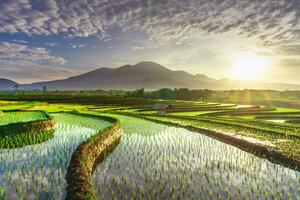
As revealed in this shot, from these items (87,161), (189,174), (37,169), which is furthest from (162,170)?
(37,169)

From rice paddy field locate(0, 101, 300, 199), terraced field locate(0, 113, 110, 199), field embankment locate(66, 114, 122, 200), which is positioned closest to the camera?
field embankment locate(66, 114, 122, 200)

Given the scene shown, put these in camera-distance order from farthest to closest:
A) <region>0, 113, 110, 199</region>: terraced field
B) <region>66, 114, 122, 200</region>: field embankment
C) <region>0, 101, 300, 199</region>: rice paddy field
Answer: <region>0, 101, 300, 199</region>: rice paddy field < <region>0, 113, 110, 199</region>: terraced field < <region>66, 114, 122, 200</region>: field embankment

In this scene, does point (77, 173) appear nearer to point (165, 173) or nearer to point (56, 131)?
point (165, 173)

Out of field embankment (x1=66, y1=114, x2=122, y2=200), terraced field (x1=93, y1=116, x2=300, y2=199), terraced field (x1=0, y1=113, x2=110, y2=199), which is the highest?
field embankment (x1=66, y1=114, x2=122, y2=200)

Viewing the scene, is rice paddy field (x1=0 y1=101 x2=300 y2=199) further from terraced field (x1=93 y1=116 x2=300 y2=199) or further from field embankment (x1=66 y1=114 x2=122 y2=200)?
field embankment (x1=66 y1=114 x2=122 y2=200)

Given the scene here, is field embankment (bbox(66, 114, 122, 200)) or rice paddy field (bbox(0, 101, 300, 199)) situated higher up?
field embankment (bbox(66, 114, 122, 200))

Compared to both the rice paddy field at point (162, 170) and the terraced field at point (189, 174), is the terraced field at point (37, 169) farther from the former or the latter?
the terraced field at point (189, 174)

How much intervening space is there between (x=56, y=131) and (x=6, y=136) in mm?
4864

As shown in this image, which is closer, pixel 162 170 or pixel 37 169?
pixel 37 169

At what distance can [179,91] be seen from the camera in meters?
101

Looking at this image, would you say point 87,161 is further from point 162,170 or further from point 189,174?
point 189,174

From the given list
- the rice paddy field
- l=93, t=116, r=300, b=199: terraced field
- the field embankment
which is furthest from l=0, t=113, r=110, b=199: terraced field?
l=93, t=116, r=300, b=199: terraced field

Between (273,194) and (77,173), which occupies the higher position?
(77,173)

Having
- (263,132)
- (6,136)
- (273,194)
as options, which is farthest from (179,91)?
(273,194)
